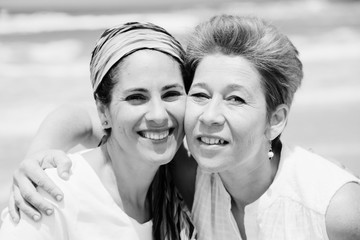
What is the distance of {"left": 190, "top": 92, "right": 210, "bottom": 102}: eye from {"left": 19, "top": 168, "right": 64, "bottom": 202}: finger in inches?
34.7

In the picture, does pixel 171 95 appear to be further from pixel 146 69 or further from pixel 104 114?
pixel 104 114

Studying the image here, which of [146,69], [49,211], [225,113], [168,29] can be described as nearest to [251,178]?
[225,113]

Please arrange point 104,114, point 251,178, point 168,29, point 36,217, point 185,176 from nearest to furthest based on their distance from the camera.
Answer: point 36,217 < point 104,114 < point 251,178 < point 185,176 < point 168,29

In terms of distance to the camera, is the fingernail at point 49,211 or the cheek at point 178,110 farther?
the cheek at point 178,110

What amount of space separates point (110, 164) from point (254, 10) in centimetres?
783

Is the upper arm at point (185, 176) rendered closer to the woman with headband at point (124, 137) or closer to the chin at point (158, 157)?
the woman with headband at point (124, 137)

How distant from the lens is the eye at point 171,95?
2975 millimetres

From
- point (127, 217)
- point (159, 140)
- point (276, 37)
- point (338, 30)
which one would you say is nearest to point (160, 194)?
point (127, 217)

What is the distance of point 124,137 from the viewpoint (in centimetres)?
297

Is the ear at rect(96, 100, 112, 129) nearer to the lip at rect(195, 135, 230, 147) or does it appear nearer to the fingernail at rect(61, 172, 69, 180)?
the fingernail at rect(61, 172, 69, 180)

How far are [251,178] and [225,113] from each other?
53 centimetres

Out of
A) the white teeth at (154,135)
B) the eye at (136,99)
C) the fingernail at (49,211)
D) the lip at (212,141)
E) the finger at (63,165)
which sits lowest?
the fingernail at (49,211)

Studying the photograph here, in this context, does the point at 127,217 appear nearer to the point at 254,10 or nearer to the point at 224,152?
the point at 224,152

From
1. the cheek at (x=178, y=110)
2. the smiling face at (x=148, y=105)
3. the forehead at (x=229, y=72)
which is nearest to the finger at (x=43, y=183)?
the smiling face at (x=148, y=105)
